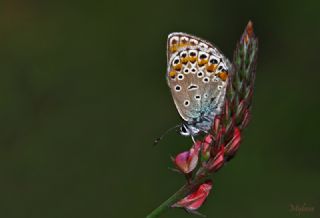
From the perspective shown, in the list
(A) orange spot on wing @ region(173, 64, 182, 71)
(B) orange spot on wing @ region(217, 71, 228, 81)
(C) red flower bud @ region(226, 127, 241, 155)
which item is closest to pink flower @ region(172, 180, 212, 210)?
(C) red flower bud @ region(226, 127, 241, 155)

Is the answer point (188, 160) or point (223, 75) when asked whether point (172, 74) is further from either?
point (188, 160)

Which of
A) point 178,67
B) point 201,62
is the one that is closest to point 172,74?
point 178,67

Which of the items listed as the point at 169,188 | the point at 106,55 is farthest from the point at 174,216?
the point at 106,55

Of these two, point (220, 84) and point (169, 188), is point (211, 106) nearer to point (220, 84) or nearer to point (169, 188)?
point (220, 84)

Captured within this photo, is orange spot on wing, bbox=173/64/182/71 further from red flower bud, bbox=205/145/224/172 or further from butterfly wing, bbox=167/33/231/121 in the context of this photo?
red flower bud, bbox=205/145/224/172

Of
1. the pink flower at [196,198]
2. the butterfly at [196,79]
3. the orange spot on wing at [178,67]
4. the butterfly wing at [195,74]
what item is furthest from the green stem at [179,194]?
the orange spot on wing at [178,67]

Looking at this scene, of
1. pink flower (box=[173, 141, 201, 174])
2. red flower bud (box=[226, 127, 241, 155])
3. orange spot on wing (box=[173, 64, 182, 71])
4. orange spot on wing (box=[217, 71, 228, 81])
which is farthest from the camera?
orange spot on wing (box=[173, 64, 182, 71])

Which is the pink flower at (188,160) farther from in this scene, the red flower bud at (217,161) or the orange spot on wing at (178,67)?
the orange spot on wing at (178,67)
